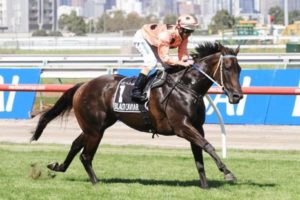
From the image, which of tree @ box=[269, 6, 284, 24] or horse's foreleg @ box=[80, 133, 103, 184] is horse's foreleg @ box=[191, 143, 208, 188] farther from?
tree @ box=[269, 6, 284, 24]

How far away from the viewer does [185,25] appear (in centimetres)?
867

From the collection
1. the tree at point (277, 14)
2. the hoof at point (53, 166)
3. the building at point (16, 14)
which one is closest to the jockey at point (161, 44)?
the hoof at point (53, 166)

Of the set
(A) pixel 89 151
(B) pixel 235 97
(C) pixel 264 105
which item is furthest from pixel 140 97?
(C) pixel 264 105

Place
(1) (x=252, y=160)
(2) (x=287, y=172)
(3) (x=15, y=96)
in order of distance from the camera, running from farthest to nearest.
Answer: (3) (x=15, y=96)
(1) (x=252, y=160)
(2) (x=287, y=172)

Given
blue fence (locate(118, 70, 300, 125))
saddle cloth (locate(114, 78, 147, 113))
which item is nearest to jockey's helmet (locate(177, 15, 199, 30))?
saddle cloth (locate(114, 78, 147, 113))

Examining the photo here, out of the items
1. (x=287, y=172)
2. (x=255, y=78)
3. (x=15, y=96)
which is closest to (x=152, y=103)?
(x=287, y=172)

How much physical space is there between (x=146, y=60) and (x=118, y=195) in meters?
1.85

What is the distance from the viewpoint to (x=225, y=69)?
8641mm

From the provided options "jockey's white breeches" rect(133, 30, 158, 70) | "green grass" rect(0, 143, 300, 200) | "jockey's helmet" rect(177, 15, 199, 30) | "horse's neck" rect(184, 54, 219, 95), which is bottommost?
"green grass" rect(0, 143, 300, 200)

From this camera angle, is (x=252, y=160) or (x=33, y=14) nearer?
(x=252, y=160)

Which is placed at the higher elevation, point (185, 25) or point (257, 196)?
point (185, 25)

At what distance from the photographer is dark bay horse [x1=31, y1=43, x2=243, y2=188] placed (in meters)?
8.60

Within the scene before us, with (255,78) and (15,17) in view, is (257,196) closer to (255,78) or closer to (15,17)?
(255,78)

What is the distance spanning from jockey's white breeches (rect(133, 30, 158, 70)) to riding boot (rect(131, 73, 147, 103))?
0.24 metres
